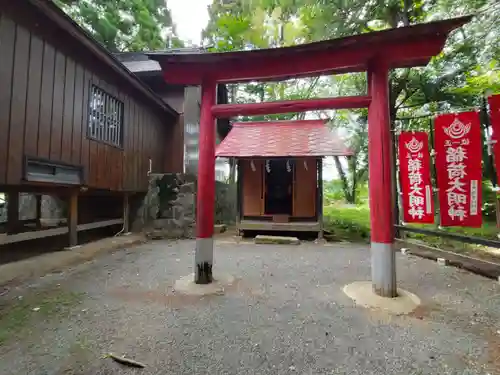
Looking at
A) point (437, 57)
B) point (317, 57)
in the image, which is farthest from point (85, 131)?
point (437, 57)

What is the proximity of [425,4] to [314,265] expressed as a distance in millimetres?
7332

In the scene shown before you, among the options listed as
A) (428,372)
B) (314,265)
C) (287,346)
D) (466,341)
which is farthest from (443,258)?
(287,346)

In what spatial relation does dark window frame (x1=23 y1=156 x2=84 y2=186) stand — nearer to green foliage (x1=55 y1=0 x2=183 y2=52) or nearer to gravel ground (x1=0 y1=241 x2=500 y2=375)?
gravel ground (x1=0 y1=241 x2=500 y2=375)

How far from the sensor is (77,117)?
612 centimetres

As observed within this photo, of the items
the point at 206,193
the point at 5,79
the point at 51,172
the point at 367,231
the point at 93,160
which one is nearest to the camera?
the point at 5,79

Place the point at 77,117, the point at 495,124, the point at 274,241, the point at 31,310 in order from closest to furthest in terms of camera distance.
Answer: the point at 31,310
the point at 495,124
the point at 77,117
the point at 274,241

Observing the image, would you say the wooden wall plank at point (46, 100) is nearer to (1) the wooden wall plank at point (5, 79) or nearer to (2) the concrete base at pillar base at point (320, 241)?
(1) the wooden wall plank at point (5, 79)

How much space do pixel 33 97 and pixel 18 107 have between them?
1.30 feet

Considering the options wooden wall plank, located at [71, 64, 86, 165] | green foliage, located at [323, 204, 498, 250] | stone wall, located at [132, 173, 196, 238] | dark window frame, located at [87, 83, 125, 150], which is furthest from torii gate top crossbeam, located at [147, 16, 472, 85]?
stone wall, located at [132, 173, 196, 238]

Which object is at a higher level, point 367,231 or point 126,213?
point 126,213

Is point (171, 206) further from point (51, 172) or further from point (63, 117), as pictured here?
point (63, 117)

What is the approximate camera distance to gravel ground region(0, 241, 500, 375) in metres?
2.32

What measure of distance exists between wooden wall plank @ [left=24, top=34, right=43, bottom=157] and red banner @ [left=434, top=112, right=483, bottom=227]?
705cm

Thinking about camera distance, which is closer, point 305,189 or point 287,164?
point 287,164
